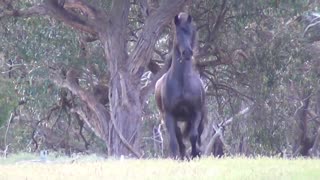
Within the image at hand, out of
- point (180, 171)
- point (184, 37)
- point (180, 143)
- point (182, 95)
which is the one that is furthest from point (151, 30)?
point (180, 171)

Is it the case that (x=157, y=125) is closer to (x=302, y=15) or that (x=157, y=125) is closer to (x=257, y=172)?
(x=302, y=15)

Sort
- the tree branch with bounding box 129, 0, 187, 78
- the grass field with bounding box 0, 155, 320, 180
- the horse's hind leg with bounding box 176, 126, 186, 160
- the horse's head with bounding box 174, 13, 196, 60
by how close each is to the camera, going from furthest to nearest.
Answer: the tree branch with bounding box 129, 0, 187, 78
the horse's hind leg with bounding box 176, 126, 186, 160
the horse's head with bounding box 174, 13, 196, 60
the grass field with bounding box 0, 155, 320, 180

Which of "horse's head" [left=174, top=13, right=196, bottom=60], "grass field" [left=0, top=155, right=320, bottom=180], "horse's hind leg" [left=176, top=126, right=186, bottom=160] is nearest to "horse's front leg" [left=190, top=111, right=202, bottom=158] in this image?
"horse's hind leg" [left=176, top=126, right=186, bottom=160]

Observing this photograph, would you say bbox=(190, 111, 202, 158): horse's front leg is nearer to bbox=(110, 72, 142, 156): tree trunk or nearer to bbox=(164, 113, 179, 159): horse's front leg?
bbox=(164, 113, 179, 159): horse's front leg

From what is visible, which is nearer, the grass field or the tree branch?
the grass field

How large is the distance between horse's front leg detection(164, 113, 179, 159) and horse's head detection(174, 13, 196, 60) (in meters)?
1.18

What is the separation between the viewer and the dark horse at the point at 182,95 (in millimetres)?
14320

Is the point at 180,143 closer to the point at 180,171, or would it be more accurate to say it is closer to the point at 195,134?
the point at 195,134

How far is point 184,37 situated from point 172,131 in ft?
5.65

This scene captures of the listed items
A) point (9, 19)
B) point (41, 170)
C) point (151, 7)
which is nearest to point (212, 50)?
→ point (151, 7)

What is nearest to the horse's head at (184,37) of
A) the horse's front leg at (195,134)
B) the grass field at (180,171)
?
the horse's front leg at (195,134)

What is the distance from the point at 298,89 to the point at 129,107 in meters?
8.71

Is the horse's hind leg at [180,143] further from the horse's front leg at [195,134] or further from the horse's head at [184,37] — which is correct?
the horse's head at [184,37]

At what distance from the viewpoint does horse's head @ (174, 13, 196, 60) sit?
1400 centimetres
